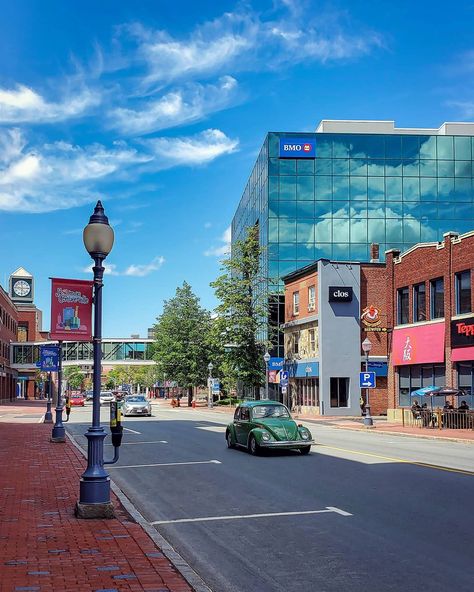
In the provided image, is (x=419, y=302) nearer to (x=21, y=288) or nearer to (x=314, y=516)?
(x=314, y=516)

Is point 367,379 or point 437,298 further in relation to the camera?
point 437,298

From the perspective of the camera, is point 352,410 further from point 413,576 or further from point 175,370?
point 413,576

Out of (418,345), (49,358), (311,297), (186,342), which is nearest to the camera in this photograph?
(49,358)

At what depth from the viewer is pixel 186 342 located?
79000 millimetres

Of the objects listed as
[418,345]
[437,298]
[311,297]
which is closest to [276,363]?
[311,297]

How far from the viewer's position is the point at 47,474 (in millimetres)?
15508

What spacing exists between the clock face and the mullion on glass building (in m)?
77.1

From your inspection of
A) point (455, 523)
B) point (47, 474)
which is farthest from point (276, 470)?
point (455, 523)

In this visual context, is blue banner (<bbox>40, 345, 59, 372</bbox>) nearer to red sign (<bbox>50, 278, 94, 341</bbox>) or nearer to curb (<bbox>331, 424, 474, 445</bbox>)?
curb (<bbox>331, 424, 474, 445</bbox>)

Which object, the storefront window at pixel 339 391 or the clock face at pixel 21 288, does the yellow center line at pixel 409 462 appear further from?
the clock face at pixel 21 288

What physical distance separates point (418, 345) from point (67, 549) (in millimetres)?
33887

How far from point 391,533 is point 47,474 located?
28.1 feet

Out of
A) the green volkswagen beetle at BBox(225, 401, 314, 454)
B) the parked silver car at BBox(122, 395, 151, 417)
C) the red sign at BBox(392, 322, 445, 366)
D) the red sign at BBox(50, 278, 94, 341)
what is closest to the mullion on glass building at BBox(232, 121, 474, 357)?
the parked silver car at BBox(122, 395, 151, 417)

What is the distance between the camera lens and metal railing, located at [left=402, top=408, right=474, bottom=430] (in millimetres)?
33188
